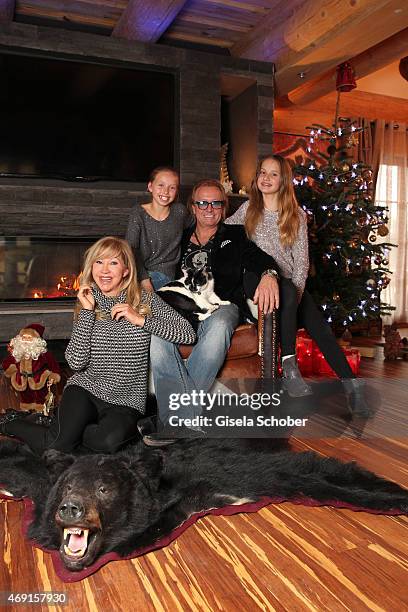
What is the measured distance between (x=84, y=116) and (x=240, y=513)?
3581 millimetres

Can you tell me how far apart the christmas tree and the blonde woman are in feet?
7.68

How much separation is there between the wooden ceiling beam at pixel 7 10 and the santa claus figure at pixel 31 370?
96.6 inches

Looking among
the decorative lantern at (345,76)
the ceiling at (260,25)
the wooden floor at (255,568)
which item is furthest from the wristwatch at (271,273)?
the decorative lantern at (345,76)

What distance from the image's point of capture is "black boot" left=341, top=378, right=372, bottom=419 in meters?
2.55

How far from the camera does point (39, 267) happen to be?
4297 millimetres

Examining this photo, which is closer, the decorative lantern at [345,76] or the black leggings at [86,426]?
the black leggings at [86,426]

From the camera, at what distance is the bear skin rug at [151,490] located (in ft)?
4.67

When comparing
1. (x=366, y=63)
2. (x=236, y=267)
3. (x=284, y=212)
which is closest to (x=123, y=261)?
(x=236, y=267)

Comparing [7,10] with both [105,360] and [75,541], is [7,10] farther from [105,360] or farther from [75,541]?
[75,541]

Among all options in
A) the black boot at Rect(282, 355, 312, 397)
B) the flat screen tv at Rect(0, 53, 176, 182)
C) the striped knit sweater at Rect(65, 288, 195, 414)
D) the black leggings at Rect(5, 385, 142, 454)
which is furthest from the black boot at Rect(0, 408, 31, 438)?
the flat screen tv at Rect(0, 53, 176, 182)

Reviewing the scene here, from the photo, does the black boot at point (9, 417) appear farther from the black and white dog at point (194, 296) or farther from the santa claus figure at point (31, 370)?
the black and white dog at point (194, 296)

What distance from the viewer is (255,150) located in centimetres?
466

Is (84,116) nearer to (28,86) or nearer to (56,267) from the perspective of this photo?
(28,86)

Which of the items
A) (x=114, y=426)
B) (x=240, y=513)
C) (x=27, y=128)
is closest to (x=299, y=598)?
(x=240, y=513)
